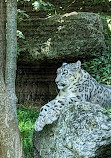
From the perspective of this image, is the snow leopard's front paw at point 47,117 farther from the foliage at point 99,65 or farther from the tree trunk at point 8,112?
the foliage at point 99,65

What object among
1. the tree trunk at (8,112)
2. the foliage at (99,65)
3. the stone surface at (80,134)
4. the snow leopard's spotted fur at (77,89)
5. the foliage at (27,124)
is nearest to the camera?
the stone surface at (80,134)

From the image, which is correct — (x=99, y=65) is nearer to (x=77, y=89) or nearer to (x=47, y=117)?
(x=77, y=89)

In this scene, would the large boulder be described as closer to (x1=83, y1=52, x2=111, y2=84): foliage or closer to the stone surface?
(x1=83, y1=52, x2=111, y2=84): foliage

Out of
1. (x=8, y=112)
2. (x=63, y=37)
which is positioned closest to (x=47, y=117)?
(x=8, y=112)

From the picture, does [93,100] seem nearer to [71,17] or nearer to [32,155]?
[32,155]

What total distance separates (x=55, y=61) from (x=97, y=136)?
439 cm

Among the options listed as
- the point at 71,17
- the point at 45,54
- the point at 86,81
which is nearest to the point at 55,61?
the point at 45,54

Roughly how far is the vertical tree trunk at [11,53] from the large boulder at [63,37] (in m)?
3.40

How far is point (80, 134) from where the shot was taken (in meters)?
5.18

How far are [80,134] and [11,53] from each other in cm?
134

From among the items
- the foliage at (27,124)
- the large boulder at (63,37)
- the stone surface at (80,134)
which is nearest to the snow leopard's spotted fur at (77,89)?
the stone surface at (80,134)

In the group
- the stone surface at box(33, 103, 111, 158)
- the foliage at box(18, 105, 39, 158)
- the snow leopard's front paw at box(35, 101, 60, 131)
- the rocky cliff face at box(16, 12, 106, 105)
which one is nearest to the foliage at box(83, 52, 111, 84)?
the rocky cliff face at box(16, 12, 106, 105)

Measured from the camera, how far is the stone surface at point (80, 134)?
500cm

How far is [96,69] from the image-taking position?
30.0 ft
